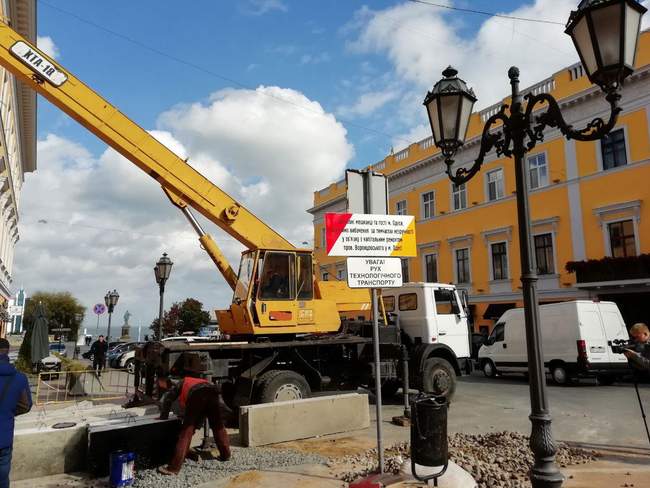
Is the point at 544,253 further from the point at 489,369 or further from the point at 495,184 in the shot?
the point at 489,369

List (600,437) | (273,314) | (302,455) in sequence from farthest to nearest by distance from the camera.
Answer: (273,314), (600,437), (302,455)

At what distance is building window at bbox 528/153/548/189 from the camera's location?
24.2m

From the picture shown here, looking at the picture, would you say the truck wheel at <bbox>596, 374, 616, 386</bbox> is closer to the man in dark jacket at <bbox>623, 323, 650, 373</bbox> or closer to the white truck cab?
the white truck cab

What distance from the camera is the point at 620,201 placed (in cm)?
2075

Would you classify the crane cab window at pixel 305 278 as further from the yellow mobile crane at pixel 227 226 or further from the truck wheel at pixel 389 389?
the truck wheel at pixel 389 389

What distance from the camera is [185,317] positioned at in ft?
142

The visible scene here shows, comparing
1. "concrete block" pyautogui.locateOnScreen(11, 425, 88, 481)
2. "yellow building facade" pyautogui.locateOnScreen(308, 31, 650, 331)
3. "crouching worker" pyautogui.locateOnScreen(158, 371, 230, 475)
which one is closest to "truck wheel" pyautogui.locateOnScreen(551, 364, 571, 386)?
"yellow building facade" pyautogui.locateOnScreen(308, 31, 650, 331)

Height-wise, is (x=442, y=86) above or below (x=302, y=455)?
above

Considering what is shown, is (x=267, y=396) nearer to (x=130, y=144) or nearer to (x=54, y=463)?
(x=54, y=463)

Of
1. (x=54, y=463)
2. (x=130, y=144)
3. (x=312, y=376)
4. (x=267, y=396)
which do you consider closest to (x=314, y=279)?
(x=312, y=376)

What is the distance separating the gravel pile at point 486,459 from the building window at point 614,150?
708 inches

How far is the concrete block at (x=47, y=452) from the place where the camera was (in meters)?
5.95

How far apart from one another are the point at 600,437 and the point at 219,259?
8186 millimetres

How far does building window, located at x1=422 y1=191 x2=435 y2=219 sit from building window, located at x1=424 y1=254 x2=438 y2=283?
8.48ft
